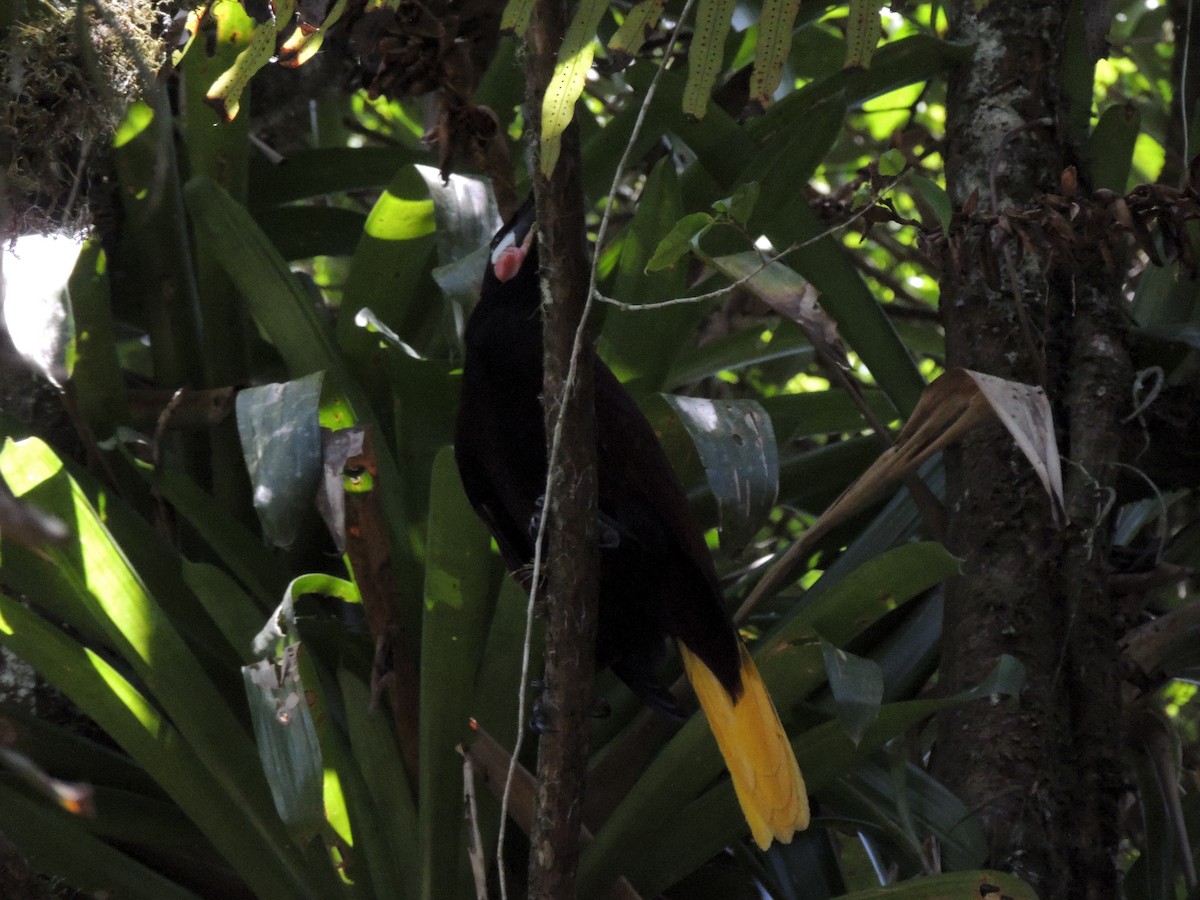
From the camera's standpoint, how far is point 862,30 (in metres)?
0.93

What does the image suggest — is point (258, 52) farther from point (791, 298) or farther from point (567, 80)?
point (791, 298)

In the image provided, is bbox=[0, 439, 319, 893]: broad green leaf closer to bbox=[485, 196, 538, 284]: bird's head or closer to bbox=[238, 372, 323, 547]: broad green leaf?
bbox=[238, 372, 323, 547]: broad green leaf

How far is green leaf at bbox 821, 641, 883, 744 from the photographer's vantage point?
44.5 inches

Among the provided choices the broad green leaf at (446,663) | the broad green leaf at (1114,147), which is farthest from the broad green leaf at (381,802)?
the broad green leaf at (1114,147)

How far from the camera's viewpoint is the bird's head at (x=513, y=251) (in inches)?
59.2

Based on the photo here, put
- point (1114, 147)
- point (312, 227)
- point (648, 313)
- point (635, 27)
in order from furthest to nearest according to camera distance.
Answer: point (312, 227) < point (1114, 147) < point (648, 313) < point (635, 27)

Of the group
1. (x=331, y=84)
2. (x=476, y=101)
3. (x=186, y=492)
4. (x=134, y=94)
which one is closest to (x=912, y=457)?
(x=186, y=492)

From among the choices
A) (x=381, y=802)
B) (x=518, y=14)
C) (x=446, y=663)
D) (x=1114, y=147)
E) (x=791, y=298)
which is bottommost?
(x=381, y=802)

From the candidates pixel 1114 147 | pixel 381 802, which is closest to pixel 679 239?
pixel 381 802

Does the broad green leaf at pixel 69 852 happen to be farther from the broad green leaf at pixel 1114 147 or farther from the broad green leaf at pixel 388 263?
the broad green leaf at pixel 1114 147

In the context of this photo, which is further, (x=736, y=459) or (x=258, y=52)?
(x=736, y=459)

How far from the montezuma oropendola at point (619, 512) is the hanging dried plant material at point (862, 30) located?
1.62 ft

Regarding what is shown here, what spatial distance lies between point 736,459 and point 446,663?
0.36m

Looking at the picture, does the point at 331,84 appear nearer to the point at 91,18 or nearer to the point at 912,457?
the point at 91,18
